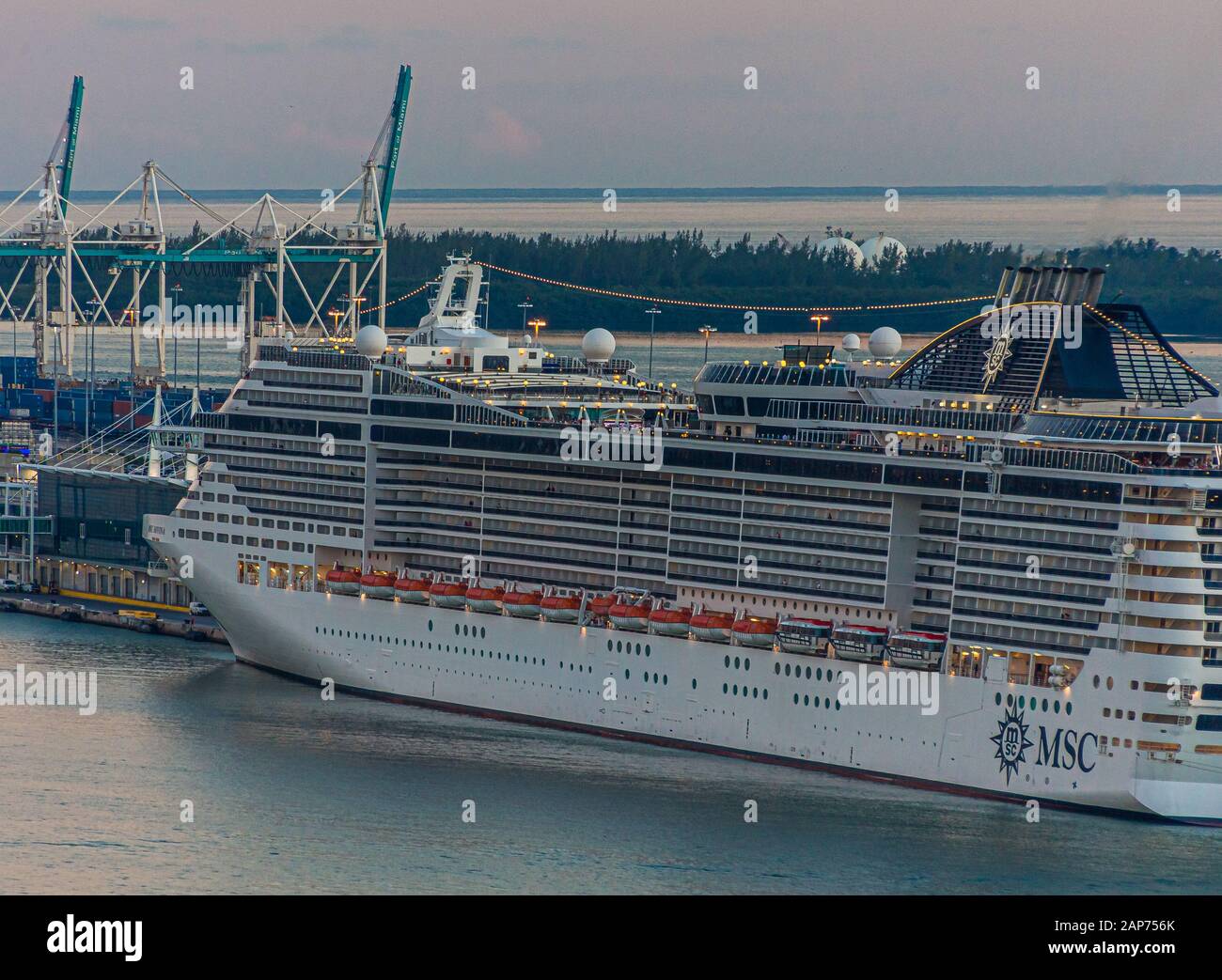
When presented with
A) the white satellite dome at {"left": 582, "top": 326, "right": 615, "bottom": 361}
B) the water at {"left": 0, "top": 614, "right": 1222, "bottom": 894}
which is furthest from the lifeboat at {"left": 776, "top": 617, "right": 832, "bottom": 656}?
the white satellite dome at {"left": 582, "top": 326, "right": 615, "bottom": 361}

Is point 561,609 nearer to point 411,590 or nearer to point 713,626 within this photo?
point 713,626

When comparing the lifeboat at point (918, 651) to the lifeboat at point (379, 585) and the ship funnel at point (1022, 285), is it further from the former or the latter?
the lifeboat at point (379, 585)

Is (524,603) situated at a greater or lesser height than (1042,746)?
greater

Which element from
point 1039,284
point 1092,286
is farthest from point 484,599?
point 1092,286

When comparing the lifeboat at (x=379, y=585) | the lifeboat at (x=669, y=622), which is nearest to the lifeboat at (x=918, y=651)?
the lifeboat at (x=669, y=622)

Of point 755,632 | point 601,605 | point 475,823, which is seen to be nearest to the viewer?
point 475,823

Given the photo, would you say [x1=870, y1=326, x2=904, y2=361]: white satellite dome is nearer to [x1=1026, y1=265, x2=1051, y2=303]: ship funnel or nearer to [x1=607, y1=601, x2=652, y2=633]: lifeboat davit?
[x1=1026, y1=265, x2=1051, y2=303]: ship funnel

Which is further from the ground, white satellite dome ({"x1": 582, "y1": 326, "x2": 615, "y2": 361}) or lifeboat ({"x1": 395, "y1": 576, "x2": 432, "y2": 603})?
white satellite dome ({"x1": 582, "y1": 326, "x2": 615, "y2": 361})
